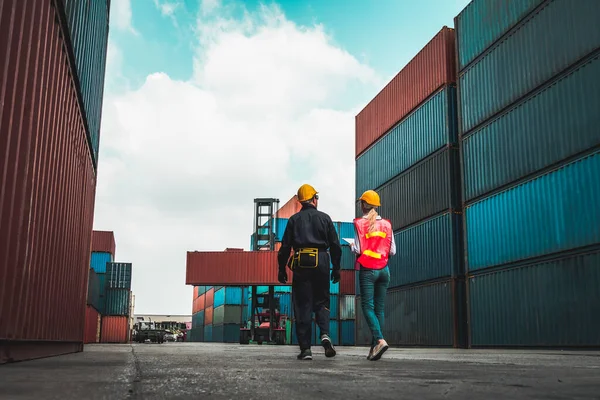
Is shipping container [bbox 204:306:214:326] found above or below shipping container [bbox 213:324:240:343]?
above

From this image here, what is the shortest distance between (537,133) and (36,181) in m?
13.7

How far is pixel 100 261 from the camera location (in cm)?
4584

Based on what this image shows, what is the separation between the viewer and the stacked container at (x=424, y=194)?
1938 centimetres

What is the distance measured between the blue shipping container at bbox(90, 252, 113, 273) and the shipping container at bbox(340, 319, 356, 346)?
1916 centimetres

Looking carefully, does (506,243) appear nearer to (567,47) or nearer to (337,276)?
(567,47)

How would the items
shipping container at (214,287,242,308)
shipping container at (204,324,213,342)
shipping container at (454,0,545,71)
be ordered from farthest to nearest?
shipping container at (204,324,213,342)
shipping container at (214,287,242,308)
shipping container at (454,0,545,71)

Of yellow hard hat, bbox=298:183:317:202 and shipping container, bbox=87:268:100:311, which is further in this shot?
shipping container, bbox=87:268:100:311

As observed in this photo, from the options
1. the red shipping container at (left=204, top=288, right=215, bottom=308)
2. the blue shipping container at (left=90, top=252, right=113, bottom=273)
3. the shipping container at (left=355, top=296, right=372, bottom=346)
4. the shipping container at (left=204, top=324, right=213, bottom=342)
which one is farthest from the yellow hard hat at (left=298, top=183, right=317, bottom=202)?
the red shipping container at (left=204, top=288, right=215, bottom=308)

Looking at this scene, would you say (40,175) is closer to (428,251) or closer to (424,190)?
(428,251)

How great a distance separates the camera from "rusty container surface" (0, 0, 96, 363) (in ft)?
14.3

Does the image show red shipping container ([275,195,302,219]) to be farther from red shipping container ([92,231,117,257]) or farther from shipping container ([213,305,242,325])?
red shipping container ([92,231,117,257])

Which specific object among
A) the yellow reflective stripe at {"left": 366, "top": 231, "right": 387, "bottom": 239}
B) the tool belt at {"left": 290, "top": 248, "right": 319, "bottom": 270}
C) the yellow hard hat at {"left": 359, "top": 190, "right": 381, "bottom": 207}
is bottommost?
the tool belt at {"left": 290, "top": 248, "right": 319, "bottom": 270}

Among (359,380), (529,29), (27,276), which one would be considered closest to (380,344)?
(359,380)

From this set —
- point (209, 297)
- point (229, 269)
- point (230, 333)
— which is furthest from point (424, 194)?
Result: point (209, 297)
